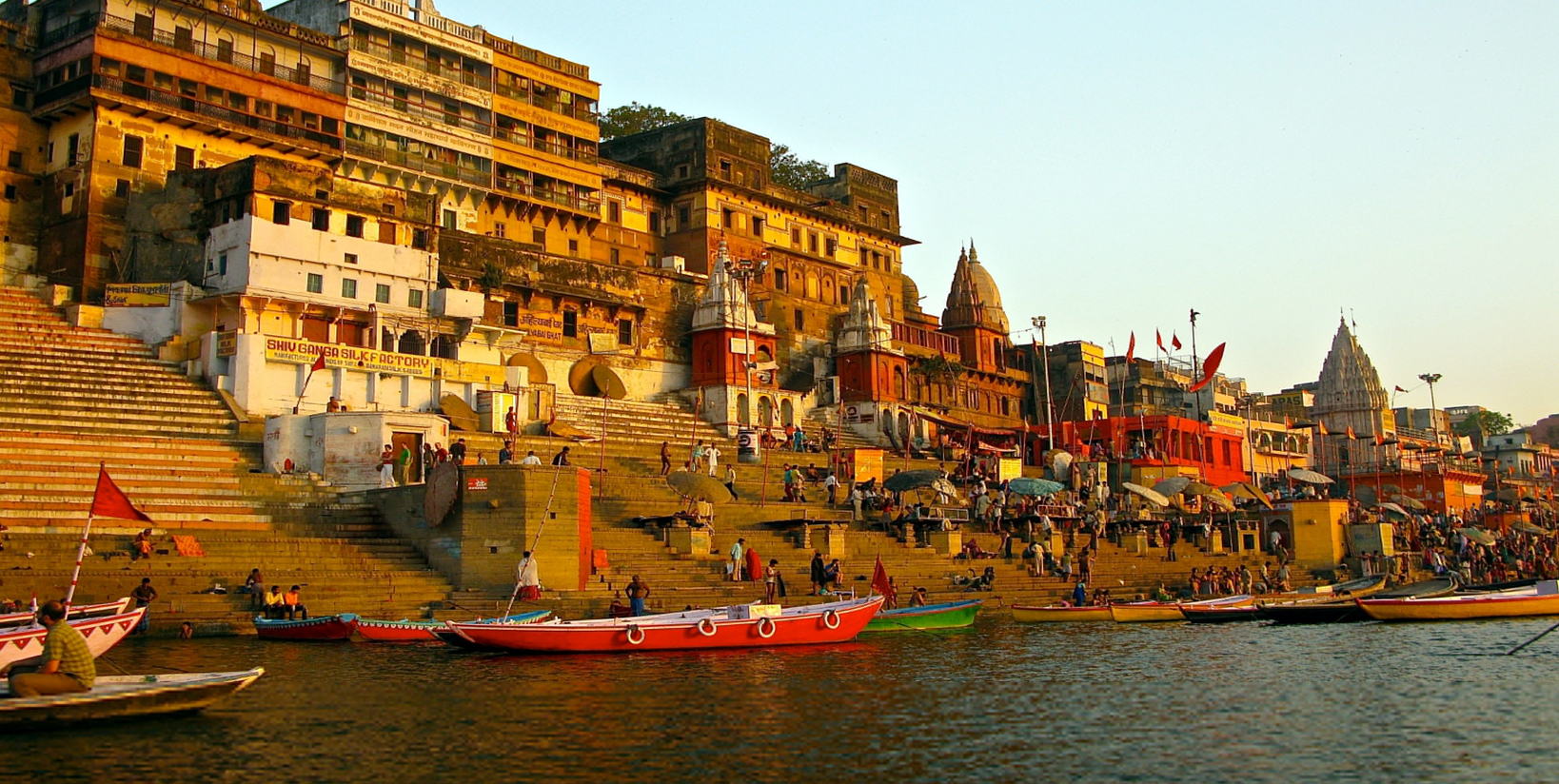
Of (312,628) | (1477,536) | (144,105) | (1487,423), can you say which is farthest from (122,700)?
(1487,423)

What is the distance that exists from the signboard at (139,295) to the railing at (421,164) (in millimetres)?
9212

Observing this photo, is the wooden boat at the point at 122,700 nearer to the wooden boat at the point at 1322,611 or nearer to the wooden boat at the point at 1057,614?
the wooden boat at the point at 1057,614

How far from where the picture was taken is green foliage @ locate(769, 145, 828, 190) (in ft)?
238

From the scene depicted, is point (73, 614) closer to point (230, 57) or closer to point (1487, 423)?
point (230, 57)

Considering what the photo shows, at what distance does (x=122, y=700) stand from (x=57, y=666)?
0.70 meters

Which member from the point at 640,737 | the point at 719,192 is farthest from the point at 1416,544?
the point at 640,737

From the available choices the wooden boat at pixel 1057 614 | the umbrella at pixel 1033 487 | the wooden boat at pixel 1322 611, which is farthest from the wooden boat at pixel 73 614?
the umbrella at pixel 1033 487

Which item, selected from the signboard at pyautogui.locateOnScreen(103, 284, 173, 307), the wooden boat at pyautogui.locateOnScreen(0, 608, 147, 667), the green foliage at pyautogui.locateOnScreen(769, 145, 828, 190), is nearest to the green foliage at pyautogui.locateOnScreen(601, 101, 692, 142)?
the green foliage at pyautogui.locateOnScreen(769, 145, 828, 190)

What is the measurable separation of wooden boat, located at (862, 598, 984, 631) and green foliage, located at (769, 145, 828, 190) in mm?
45174

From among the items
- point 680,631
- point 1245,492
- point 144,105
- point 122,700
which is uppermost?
point 144,105

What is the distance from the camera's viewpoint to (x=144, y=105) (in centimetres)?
4222

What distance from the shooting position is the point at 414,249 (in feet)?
141

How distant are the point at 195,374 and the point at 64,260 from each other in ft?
25.0

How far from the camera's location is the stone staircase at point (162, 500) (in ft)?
82.5
